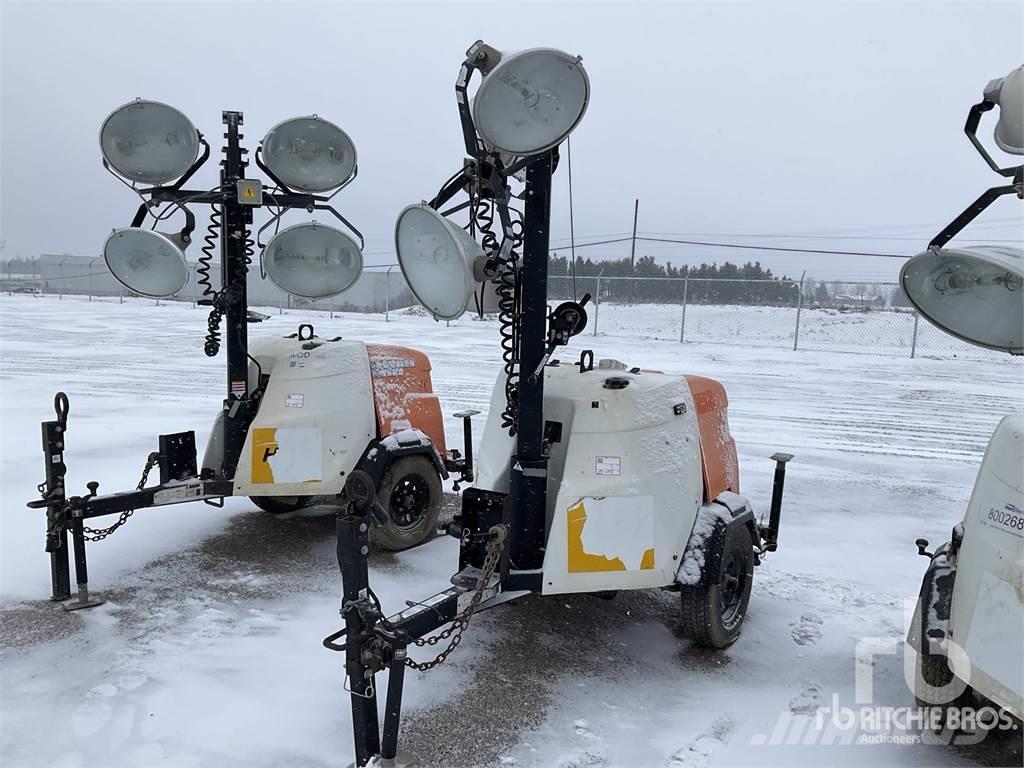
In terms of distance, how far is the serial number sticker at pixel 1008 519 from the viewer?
10.3ft

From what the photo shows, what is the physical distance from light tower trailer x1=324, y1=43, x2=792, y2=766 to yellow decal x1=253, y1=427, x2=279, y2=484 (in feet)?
5.78

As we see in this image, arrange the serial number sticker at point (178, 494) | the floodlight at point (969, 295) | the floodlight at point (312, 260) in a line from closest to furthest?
the floodlight at point (969, 295) < the serial number sticker at point (178, 494) < the floodlight at point (312, 260)

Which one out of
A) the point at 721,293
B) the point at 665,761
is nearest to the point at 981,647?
the point at 665,761

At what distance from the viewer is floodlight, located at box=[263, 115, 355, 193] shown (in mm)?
6145

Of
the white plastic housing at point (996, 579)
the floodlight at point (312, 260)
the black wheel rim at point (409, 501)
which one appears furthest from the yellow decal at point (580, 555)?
the floodlight at point (312, 260)

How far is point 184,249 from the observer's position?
567cm

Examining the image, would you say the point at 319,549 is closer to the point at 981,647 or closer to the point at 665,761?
the point at 665,761

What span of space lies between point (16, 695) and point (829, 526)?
5.73 metres

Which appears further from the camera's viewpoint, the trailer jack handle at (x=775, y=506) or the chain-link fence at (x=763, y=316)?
the chain-link fence at (x=763, y=316)

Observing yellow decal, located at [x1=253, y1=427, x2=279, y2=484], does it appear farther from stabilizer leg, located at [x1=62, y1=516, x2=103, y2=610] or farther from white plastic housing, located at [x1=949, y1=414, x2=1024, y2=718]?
white plastic housing, located at [x1=949, y1=414, x2=1024, y2=718]

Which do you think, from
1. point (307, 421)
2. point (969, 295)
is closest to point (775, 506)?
point (969, 295)

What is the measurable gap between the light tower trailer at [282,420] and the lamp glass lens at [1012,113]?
4082 mm

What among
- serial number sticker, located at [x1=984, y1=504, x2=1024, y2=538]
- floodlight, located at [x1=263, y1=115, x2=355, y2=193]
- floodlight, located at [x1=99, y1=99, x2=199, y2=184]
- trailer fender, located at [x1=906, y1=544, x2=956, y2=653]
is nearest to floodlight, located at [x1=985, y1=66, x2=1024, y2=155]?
serial number sticker, located at [x1=984, y1=504, x2=1024, y2=538]

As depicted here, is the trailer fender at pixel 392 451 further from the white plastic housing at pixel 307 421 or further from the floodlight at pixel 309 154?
the floodlight at pixel 309 154
